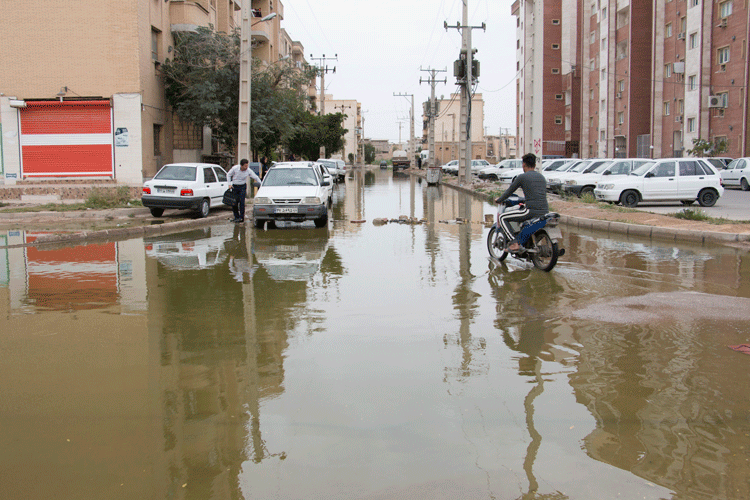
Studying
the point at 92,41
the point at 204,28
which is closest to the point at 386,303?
the point at 92,41

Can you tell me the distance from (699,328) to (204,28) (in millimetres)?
29391

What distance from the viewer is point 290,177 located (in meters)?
17.9

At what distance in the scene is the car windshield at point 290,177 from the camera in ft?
58.2

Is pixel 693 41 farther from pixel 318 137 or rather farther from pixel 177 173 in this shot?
pixel 177 173

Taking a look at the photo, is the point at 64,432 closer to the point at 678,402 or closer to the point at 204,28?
the point at 678,402

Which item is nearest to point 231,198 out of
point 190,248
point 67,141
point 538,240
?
point 190,248

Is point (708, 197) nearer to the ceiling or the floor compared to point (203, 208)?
nearer to the ceiling

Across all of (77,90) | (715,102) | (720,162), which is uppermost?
(715,102)

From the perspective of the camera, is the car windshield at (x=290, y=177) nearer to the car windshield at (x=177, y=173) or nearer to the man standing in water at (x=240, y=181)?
the man standing in water at (x=240, y=181)

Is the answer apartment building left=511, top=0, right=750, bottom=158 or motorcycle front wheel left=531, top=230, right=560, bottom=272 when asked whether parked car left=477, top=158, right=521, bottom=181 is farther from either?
motorcycle front wheel left=531, top=230, right=560, bottom=272

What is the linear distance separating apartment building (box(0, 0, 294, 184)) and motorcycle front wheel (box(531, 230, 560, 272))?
73.1 ft

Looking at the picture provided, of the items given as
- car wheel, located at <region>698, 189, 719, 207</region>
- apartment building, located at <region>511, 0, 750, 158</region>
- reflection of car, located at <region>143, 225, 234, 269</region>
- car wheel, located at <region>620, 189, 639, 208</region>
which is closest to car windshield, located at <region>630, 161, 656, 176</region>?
car wheel, located at <region>620, 189, 639, 208</region>

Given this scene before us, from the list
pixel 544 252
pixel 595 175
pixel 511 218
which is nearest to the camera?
pixel 544 252

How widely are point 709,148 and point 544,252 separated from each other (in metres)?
33.2
